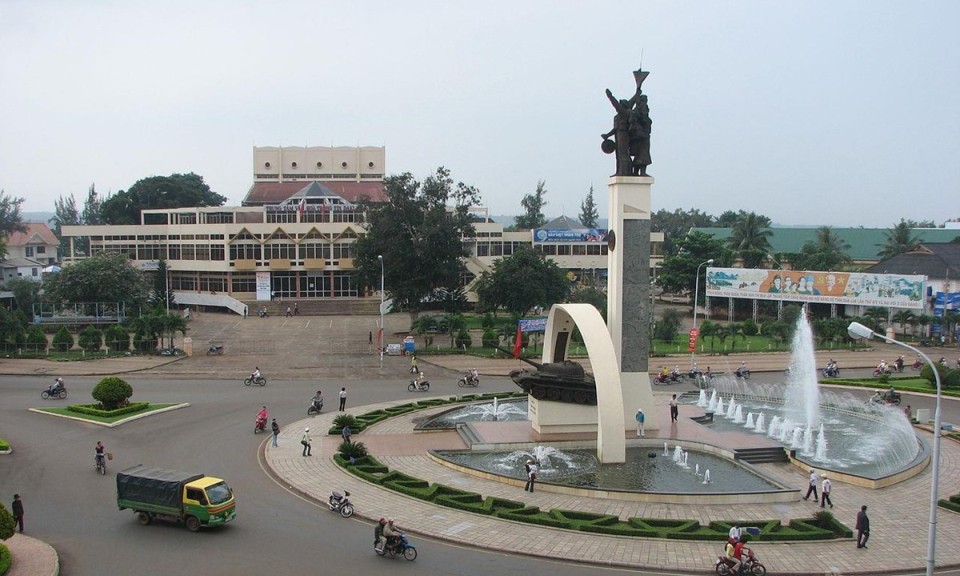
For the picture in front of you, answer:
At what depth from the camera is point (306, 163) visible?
313 ft

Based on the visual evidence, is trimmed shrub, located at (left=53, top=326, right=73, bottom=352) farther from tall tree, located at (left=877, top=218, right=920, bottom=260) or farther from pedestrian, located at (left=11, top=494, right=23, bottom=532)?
tall tree, located at (left=877, top=218, right=920, bottom=260)

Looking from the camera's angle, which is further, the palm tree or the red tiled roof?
the red tiled roof

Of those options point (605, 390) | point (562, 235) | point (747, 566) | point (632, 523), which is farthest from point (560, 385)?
point (562, 235)

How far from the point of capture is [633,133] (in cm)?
2955

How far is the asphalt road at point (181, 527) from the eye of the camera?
17.4 meters

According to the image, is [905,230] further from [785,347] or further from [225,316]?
[225,316]

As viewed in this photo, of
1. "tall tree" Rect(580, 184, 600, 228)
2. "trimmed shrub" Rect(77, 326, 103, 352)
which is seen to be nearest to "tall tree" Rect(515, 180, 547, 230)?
"tall tree" Rect(580, 184, 600, 228)

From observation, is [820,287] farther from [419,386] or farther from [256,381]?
[256,381]

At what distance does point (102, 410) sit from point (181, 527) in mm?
14520

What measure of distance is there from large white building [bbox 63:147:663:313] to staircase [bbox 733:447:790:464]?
142 ft

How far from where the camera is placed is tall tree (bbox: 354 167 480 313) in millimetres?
55469

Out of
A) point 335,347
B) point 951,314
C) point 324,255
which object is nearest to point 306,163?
point 324,255

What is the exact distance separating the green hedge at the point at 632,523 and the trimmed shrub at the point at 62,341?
34563 mm

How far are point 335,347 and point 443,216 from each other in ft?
41.1
